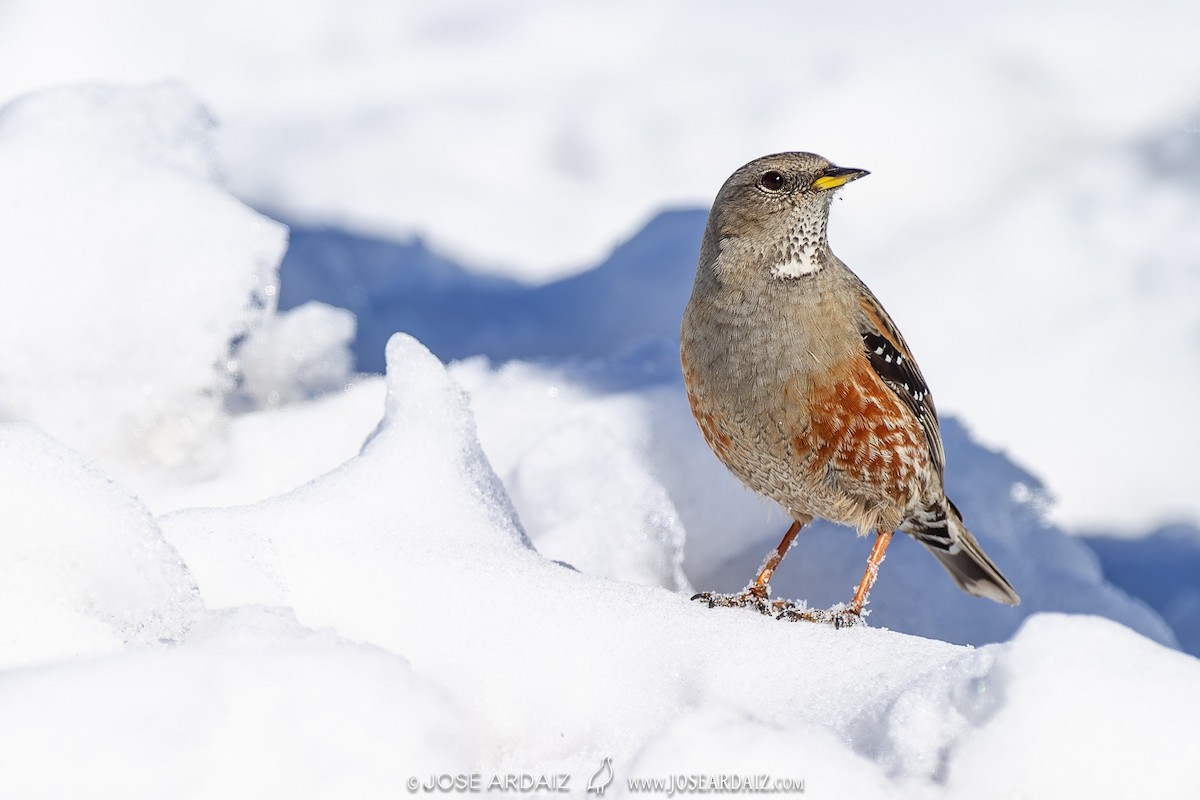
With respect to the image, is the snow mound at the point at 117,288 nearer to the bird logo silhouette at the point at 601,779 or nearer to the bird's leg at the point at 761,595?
the bird's leg at the point at 761,595

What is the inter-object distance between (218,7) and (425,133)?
5.66 feet

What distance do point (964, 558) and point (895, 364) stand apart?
92 cm

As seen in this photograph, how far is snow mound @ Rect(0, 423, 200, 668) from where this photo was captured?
223cm

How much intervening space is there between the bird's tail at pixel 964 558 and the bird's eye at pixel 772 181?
51.5 inches

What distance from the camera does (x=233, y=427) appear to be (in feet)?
14.4

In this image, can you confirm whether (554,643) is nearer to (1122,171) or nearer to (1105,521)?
(1105,521)

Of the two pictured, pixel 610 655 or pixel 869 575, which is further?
pixel 869 575

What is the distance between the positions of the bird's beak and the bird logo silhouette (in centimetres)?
199

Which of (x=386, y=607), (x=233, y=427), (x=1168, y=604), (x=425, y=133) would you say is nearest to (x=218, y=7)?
(x=425, y=133)

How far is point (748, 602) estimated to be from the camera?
11.4 feet

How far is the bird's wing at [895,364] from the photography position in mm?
3553

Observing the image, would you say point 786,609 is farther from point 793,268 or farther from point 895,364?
point 793,268

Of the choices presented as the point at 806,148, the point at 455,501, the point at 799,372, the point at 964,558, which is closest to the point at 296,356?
the point at 455,501

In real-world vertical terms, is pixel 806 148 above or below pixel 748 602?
above
